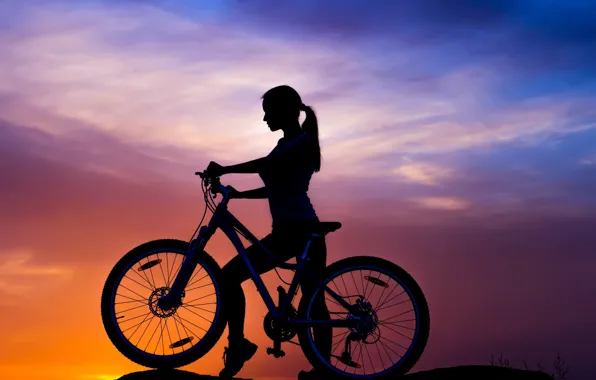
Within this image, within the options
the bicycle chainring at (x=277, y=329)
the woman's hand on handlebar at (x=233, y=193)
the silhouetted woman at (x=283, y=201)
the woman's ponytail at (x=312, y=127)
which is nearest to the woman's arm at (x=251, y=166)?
the silhouetted woman at (x=283, y=201)

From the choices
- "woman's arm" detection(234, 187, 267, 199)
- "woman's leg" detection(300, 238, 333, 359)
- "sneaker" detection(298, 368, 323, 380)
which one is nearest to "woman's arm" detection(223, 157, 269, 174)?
"woman's arm" detection(234, 187, 267, 199)

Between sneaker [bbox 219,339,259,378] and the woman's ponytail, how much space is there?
6.11ft

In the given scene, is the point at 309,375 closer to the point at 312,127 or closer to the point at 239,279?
the point at 239,279

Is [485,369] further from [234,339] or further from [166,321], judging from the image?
[166,321]

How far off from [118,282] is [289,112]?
7.94ft

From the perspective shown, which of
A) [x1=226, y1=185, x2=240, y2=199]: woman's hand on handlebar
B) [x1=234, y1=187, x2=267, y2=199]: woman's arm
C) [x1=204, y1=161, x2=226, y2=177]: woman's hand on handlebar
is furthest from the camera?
[x1=234, y1=187, x2=267, y2=199]: woman's arm

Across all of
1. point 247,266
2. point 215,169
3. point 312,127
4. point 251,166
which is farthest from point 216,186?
point 312,127

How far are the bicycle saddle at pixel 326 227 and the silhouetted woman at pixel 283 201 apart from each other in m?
0.07

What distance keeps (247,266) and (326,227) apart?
871 mm

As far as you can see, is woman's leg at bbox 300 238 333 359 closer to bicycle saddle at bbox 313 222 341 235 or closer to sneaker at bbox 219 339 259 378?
bicycle saddle at bbox 313 222 341 235

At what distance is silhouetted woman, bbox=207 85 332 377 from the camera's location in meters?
6.49

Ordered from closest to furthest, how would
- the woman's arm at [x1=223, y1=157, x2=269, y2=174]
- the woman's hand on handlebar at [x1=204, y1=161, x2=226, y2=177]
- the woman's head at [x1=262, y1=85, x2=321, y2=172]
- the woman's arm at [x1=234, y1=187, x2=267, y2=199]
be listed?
the woman's arm at [x1=223, y1=157, x2=269, y2=174]
the woman's hand on handlebar at [x1=204, y1=161, x2=226, y2=177]
the woman's head at [x1=262, y1=85, x2=321, y2=172]
the woman's arm at [x1=234, y1=187, x2=267, y2=199]

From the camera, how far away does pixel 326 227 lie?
6.54 m

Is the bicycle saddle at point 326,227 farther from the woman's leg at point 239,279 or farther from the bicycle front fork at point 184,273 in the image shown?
the bicycle front fork at point 184,273
